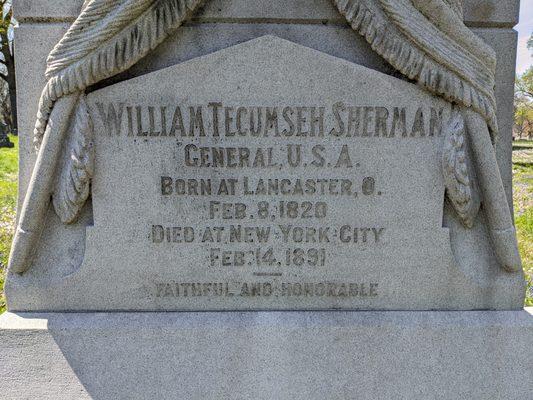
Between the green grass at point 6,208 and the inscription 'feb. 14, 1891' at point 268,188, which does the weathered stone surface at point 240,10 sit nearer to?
the inscription 'feb. 14, 1891' at point 268,188

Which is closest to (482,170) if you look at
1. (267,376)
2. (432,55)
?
(432,55)


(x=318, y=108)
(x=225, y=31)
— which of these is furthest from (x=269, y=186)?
(x=225, y=31)

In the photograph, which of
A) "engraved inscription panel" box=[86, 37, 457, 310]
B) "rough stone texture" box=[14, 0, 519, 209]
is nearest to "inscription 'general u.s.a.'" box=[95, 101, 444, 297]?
"engraved inscription panel" box=[86, 37, 457, 310]

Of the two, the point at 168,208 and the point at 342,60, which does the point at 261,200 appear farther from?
the point at 342,60

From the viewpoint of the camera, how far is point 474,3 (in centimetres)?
236

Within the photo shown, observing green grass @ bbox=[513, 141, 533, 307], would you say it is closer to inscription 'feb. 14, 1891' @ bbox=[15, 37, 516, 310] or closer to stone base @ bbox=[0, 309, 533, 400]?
stone base @ bbox=[0, 309, 533, 400]

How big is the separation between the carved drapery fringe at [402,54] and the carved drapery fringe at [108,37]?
0.77 metres

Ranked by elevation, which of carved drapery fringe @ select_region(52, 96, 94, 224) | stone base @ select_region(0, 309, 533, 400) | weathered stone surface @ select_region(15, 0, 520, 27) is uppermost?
weathered stone surface @ select_region(15, 0, 520, 27)

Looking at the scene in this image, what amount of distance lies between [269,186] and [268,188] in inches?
0.4

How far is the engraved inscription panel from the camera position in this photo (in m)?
2.26

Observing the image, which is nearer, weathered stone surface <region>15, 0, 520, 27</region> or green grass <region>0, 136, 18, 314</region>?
weathered stone surface <region>15, 0, 520, 27</region>

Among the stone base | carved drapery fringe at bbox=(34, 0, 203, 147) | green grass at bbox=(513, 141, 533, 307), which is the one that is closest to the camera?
carved drapery fringe at bbox=(34, 0, 203, 147)

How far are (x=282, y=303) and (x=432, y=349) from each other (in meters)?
0.79

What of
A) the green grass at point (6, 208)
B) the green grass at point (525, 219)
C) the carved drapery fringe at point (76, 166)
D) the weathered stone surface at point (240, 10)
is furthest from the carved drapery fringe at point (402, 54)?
the green grass at point (6, 208)
